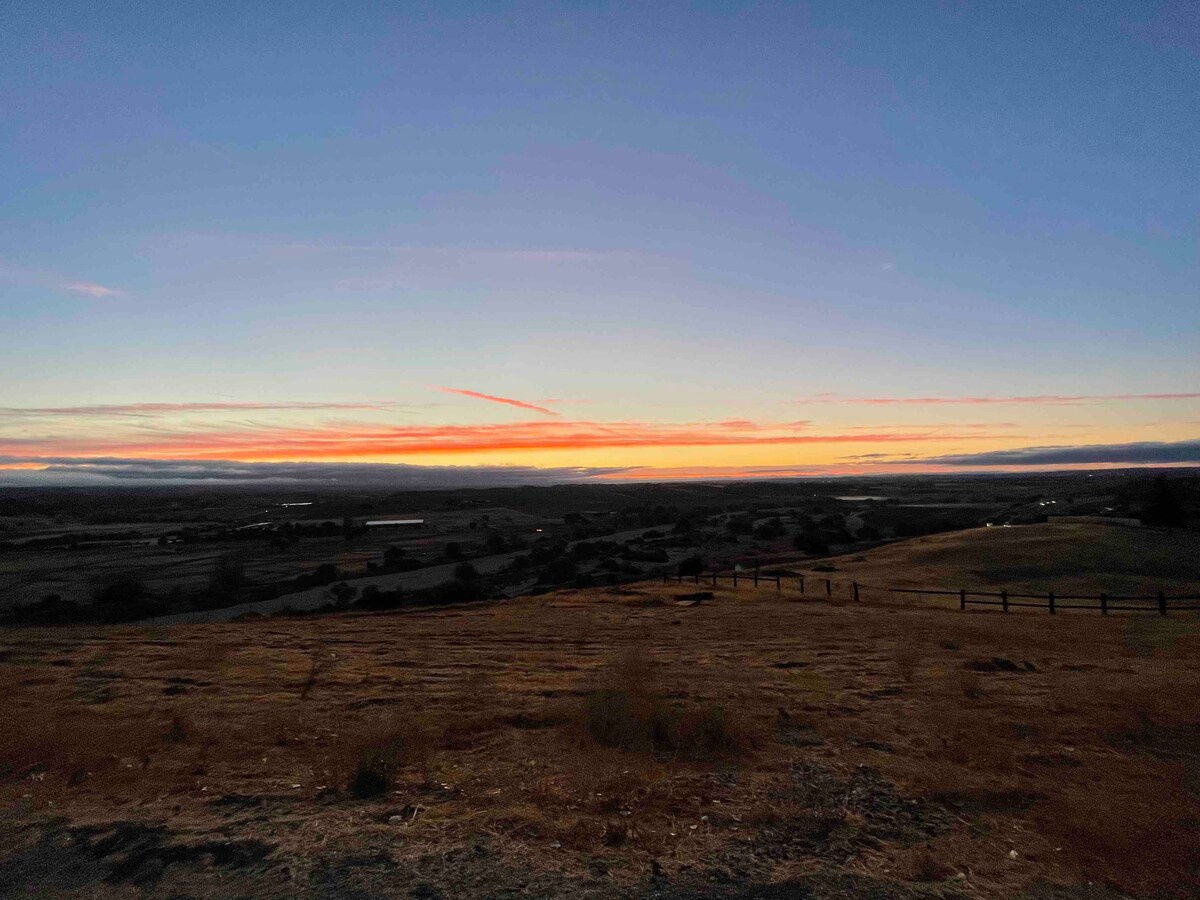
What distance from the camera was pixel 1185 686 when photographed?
46.2ft

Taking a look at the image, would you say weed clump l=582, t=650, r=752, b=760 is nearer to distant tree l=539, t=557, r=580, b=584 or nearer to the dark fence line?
the dark fence line

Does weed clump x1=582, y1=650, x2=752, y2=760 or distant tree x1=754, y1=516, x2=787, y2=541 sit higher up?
weed clump x1=582, y1=650, x2=752, y2=760

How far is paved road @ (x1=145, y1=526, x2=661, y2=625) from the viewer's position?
35.0 m

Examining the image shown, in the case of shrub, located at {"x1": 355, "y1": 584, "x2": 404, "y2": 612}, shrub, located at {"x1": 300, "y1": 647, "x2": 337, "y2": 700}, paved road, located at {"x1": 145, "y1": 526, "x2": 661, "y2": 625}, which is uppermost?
shrub, located at {"x1": 300, "y1": 647, "x2": 337, "y2": 700}

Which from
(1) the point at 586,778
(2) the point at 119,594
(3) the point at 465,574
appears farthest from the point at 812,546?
(1) the point at 586,778

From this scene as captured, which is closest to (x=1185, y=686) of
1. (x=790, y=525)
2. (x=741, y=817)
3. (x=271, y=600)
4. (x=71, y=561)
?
(x=741, y=817)

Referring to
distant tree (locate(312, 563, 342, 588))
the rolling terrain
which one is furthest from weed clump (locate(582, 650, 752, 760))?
distant tree (locate(312, 563, 342, 588))

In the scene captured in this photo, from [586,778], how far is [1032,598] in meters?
28.2

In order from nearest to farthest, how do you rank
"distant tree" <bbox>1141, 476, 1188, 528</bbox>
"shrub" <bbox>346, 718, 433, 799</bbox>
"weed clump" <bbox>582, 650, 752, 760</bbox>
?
"shrub" <bbox>346, 718, 433, 799</bbox>
"weed clump" <bbox>582, 650, 752, 760</bbox>
"distant tree" <bbox>1141, 476, 1188, 528</bbox>

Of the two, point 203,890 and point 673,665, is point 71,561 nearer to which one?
point 673,665

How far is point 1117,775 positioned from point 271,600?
4131cm

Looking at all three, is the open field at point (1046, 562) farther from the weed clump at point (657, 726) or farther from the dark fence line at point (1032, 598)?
the weed clump at point (657, 726)

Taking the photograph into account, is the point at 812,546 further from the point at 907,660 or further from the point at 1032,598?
the point at 907,660

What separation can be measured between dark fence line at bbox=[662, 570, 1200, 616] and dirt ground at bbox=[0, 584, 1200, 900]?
29.0 ft
